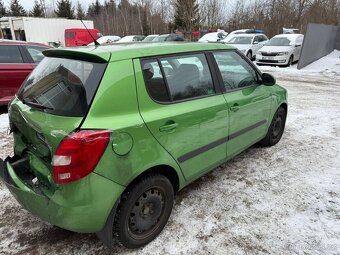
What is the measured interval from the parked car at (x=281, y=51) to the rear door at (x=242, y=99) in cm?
1180

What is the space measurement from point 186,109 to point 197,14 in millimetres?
36640

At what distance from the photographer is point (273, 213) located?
302 centimetres

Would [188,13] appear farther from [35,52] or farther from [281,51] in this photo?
[35,52]

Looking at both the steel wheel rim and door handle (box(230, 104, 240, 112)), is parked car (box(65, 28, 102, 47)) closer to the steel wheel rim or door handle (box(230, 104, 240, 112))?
door handle (box(230, 104, 240, 112))

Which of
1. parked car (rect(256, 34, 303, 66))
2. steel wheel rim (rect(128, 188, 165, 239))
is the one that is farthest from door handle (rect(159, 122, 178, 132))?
parked car (rect(256, 34, 303, 66))

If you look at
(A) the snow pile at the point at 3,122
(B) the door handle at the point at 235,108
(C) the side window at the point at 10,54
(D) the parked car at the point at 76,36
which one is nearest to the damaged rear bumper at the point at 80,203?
(B) the door handle at the point at 235,108

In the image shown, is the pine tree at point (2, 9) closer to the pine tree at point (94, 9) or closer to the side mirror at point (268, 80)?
the pine tree at point (94, 9)

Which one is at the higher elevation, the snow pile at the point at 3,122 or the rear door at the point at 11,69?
the rear door at the point at 11,69

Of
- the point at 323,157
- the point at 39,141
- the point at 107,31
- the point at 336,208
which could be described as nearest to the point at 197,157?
the point at 39,141

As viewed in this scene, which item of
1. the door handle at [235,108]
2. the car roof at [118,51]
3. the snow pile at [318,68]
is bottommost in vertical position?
the snow pile at [318,68]

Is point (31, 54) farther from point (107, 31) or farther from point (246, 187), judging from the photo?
point (107, 31)

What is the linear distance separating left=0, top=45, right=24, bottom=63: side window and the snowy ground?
2.41 metres

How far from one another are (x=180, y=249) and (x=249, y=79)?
2272 millimetres

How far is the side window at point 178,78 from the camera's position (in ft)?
8.08
